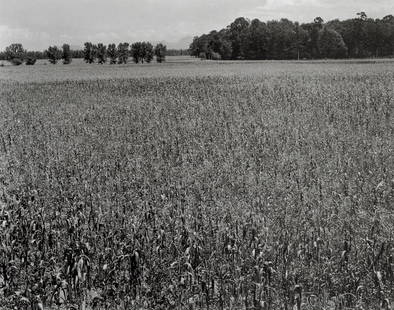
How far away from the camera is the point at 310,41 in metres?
114

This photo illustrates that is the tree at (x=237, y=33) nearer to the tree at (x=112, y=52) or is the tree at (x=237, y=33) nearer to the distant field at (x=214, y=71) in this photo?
the tree at (x=112, y=52)

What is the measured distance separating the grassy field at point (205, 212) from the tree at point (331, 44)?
336 feet

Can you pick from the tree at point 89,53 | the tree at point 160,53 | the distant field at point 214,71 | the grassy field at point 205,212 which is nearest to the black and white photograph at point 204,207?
the grassy field at point 205,212

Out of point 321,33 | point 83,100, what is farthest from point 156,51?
point 83,100

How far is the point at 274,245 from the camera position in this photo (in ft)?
17.5

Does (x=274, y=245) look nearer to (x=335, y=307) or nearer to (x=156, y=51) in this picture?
(x=335, y=307)

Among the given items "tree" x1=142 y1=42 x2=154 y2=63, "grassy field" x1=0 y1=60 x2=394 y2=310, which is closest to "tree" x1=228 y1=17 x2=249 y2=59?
"tree" x1=142 y1=42 x2=154 y2=63

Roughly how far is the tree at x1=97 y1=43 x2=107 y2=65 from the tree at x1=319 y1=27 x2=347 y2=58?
59.1 meters

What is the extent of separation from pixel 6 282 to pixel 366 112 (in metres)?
10.9

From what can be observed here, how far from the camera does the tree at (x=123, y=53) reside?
121750mm

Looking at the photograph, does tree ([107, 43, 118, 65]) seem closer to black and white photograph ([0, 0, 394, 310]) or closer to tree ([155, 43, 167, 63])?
tree ([155, 43, 167, 63])

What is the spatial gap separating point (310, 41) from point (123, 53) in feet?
170

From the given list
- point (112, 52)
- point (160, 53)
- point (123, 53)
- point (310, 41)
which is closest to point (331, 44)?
point (310, 41)

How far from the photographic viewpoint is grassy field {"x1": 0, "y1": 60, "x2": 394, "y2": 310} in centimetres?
459
